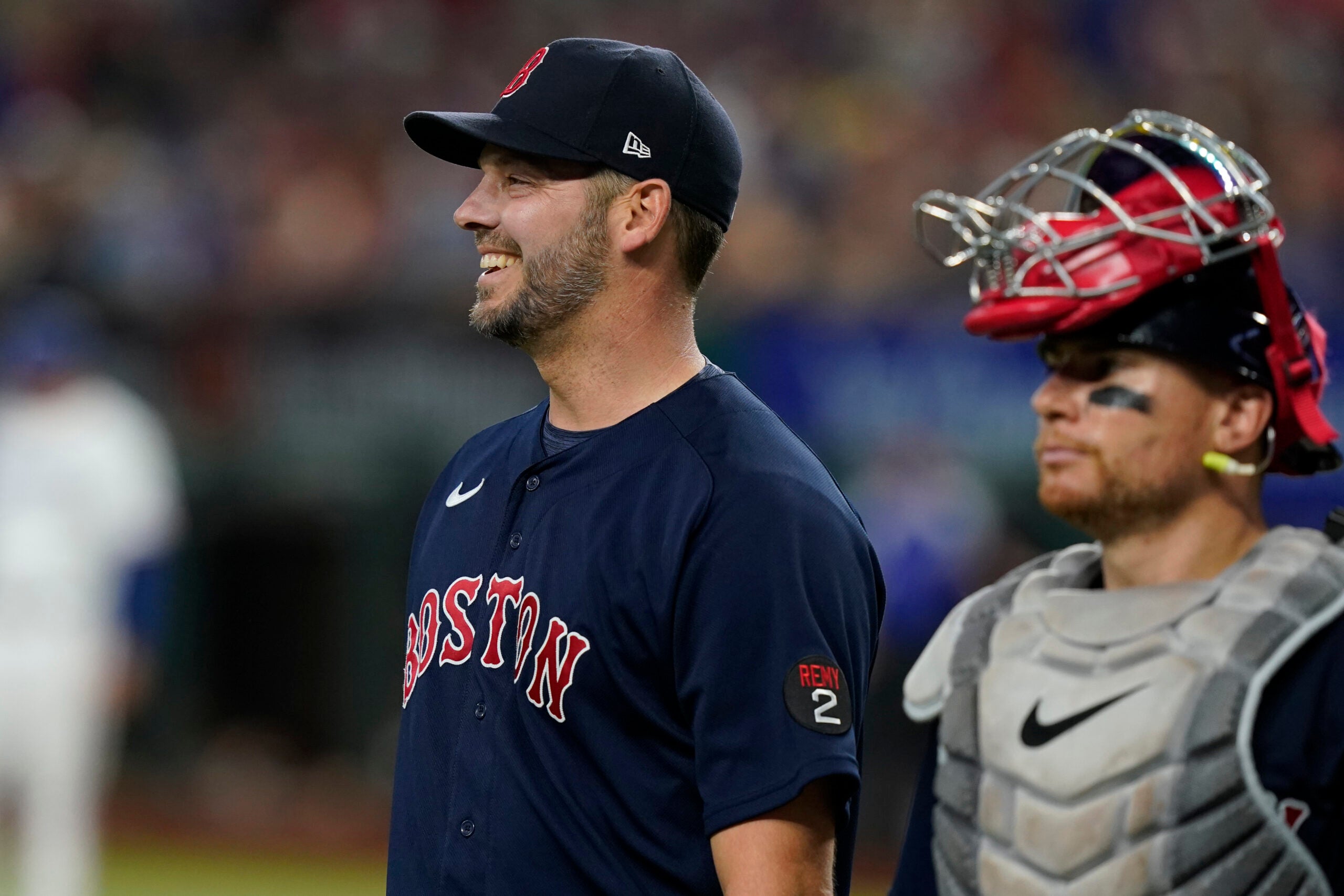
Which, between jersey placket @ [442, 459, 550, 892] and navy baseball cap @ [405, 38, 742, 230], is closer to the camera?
jersey placket @ [442, 459, 550, 892]

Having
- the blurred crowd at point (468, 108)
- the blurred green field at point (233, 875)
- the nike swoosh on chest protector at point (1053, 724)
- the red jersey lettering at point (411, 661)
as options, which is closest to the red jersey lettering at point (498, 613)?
the red jersey lettering at point (411, 661)

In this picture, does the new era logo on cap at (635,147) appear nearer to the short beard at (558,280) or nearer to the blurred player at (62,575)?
the short beard at (558,280)

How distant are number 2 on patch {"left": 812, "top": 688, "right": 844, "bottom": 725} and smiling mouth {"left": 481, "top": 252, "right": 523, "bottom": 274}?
29.5 inches

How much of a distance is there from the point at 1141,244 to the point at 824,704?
0.70 metres

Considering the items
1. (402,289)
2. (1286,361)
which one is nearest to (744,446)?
(1286,361)

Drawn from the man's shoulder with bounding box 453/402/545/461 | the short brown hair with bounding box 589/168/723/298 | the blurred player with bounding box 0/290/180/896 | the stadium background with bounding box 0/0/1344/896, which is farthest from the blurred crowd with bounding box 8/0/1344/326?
the short brown hair with bounding box 589/168/723/298

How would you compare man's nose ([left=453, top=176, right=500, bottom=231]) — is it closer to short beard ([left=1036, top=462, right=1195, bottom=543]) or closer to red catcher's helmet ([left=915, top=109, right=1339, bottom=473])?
red catcher's helmet ([left=915, top=109, right=1339, bottom=473])

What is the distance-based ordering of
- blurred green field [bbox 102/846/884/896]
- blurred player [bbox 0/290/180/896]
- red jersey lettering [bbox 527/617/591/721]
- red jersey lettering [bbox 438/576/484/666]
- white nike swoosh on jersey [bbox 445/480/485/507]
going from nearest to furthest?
red jersey lettering [bbox 527/617/591/721] < red jersey lettering [bbox 438/576/484/666] < white nike swoosh on jersey [bbox 445/480/485/507] < blurred player [bbox 0/290/180/896] < blurred green field [bbox 102/846/884/896]

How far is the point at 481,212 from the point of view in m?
2.49

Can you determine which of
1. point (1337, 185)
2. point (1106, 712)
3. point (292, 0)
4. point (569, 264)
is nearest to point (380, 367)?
point (292, 0)

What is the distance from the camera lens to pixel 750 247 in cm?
809

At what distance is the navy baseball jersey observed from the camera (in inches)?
86.3

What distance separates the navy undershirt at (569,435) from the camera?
8.17 feet

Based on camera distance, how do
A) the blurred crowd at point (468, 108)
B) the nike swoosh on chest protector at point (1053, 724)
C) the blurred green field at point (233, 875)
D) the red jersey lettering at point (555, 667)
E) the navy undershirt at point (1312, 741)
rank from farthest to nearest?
the blurred crowd at point (468, 108)
the blurred green field at point (233, 875)
the red jersey lettering at point (555, 667)
the nike swoosh on chest protector at point (1053, 724)
the navy undershirt at point (1312, 741)
